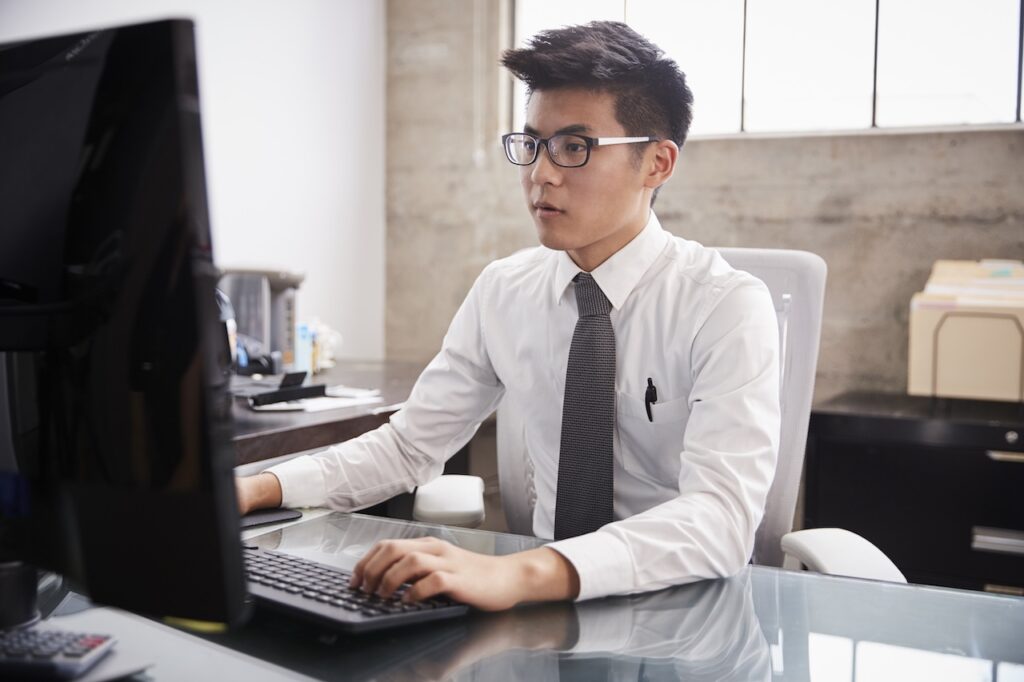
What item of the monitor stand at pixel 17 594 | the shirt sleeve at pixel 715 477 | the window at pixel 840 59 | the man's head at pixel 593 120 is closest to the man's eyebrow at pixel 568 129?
the man's head at pixel 593 120

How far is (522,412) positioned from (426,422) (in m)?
0.16

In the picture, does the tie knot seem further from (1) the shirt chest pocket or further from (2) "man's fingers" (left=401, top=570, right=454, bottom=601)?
(2) "man's fingers" (left=401, top=570, right=454, bottom=601)

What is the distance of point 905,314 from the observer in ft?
10.3

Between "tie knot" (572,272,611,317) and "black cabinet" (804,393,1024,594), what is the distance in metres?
1.33

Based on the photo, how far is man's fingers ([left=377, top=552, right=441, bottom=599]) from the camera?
0.85 meters

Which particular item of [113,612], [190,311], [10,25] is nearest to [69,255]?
[190,311]

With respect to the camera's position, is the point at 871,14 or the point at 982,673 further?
the point at 871,14

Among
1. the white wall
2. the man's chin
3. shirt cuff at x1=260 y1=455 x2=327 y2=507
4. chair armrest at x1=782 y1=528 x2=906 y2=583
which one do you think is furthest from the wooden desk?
the white wall

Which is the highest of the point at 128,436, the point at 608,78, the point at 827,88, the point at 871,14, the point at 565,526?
the point at 871,14

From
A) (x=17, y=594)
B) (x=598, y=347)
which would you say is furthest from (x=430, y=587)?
(x=598, y=347)

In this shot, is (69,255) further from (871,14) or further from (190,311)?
(871,14)

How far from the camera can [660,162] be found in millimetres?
1521

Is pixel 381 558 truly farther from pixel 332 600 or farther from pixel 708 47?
pixel 708 47

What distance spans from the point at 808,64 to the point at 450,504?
250 cm
